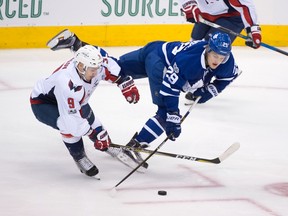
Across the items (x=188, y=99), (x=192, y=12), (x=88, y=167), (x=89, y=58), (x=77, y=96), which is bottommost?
(x=188, y=99)

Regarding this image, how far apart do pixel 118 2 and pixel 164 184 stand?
396 cm

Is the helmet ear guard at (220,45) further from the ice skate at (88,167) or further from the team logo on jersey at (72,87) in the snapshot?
the ice skate at (88,167)

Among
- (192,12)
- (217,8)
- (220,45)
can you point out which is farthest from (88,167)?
(217,8)

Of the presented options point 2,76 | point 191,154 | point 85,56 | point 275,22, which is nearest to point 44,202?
point 85,56

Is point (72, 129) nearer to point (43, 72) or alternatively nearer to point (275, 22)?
point (43, 72)

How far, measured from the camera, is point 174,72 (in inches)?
177

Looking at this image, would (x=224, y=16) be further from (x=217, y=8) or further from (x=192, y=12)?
(x=192, y=12)

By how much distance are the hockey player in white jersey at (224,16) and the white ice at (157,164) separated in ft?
A: 1.66

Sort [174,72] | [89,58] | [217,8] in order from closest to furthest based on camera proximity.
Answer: [89,58] < [174,72] < [217,8]

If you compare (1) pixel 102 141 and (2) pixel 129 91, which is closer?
(1) pixel 102 141

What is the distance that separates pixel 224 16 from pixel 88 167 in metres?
2.25

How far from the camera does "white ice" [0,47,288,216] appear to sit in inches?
159

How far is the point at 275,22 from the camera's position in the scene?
8797mm

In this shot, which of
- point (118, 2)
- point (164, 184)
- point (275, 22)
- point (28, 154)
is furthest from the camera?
point (275, 22)
